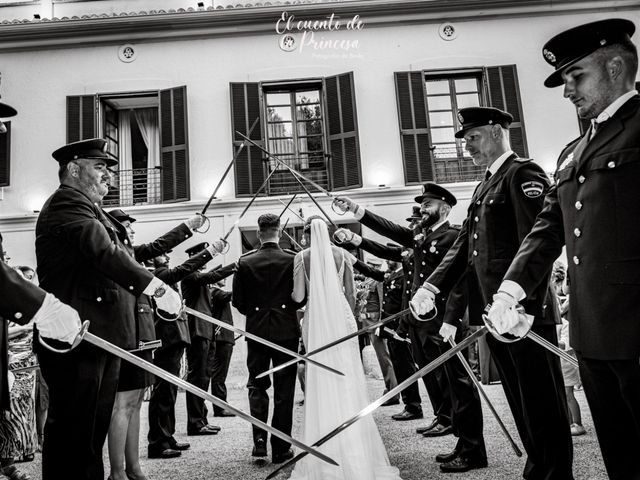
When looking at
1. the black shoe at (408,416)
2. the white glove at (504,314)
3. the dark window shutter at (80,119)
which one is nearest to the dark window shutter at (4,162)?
the dark window shutter at (80,119)

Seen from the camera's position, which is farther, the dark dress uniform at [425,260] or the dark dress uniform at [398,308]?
the dark dress uniform at [398,308]

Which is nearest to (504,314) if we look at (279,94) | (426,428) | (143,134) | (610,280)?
(610,280)

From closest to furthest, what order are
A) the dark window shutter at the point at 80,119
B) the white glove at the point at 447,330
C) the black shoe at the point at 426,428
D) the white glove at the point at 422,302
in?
the white glove at the point at 422,302 < the white glove at the point at 447,330 < the black shoe at the point at 426,428 < the dark window shutter at the point at 80,119

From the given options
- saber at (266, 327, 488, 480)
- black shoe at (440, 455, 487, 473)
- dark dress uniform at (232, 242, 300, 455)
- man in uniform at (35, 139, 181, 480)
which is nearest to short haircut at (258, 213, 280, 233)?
dark dress uniform at (232, 242, 300, 455)

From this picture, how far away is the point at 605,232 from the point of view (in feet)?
5.72

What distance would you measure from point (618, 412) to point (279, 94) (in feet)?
33.0

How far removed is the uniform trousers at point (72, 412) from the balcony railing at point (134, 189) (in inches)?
334

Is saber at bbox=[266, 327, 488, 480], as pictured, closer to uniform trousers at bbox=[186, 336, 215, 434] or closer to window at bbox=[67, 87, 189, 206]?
uniform trousers at bbox=[186, 336, 215, 434]

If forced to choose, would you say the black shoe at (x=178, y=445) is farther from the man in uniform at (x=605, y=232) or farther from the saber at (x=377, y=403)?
the man in uniform at (x=605, y=232)

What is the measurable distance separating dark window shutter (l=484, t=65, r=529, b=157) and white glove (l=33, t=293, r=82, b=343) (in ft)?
31.7

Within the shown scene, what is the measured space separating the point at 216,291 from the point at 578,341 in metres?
5.25

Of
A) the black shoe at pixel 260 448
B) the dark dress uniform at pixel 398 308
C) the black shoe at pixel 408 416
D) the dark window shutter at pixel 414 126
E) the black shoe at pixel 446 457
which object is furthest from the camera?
the dark window shutter at pixel 414 126

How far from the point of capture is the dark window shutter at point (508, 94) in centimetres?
1039

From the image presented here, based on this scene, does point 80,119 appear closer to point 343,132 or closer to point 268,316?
point 343,132
